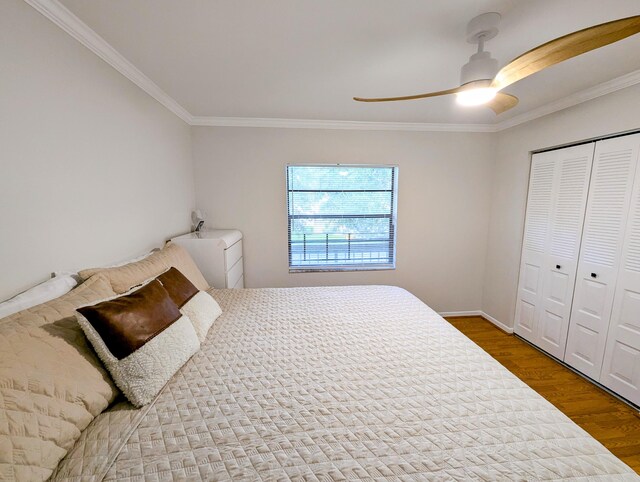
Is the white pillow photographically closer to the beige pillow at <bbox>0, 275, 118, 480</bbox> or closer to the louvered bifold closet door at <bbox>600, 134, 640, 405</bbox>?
the beige pillow at <bbox>0, 275, 118, 480</bbox>

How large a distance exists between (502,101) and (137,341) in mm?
2263

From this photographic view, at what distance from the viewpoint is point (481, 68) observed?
1.43 metres

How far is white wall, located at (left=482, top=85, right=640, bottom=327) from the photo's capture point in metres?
2.16

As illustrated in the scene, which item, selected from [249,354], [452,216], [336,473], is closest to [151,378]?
[249,354]

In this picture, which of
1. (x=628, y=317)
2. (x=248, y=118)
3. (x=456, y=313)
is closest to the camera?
(x=628, y=317)

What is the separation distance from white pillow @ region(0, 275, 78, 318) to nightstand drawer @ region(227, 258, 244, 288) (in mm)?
1325

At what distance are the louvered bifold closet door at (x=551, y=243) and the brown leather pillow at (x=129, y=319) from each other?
3.25 metres

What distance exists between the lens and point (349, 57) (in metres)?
1.73

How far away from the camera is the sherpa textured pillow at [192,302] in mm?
1500

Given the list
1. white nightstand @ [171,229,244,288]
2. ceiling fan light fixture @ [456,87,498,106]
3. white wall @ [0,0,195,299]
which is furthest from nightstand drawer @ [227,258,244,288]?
ceiling fan light fixture @ [456,87,498,106]

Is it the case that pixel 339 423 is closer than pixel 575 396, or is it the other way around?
pixel 339 423

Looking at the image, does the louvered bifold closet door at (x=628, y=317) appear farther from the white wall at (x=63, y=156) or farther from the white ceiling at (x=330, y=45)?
the white wall at (x=63, y=156)

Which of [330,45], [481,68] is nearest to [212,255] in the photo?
[330,45]

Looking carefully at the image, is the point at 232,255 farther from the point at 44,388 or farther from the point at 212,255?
the point at 44,388
